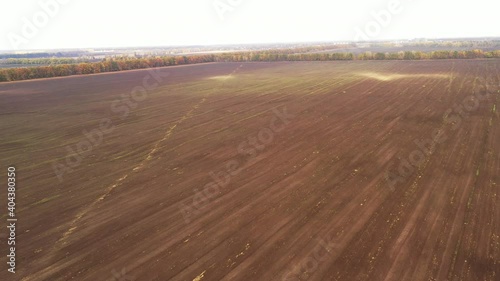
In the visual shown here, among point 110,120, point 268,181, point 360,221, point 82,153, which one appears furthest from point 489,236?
point 110,120

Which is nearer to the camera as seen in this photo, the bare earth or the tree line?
the bare earth

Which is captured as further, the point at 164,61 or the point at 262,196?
the point at 164,61

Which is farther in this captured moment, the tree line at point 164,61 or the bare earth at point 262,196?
the tree line at point 164,61

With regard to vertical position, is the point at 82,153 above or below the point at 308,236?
below

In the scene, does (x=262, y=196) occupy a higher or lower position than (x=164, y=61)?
higher

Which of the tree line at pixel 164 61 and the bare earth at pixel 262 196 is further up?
the bare earth at pixel 262 196

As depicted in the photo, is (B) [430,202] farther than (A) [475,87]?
No

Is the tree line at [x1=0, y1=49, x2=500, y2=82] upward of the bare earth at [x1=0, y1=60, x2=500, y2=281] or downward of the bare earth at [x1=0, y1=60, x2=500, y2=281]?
downward

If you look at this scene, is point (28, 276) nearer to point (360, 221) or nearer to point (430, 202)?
point (360, 221)
